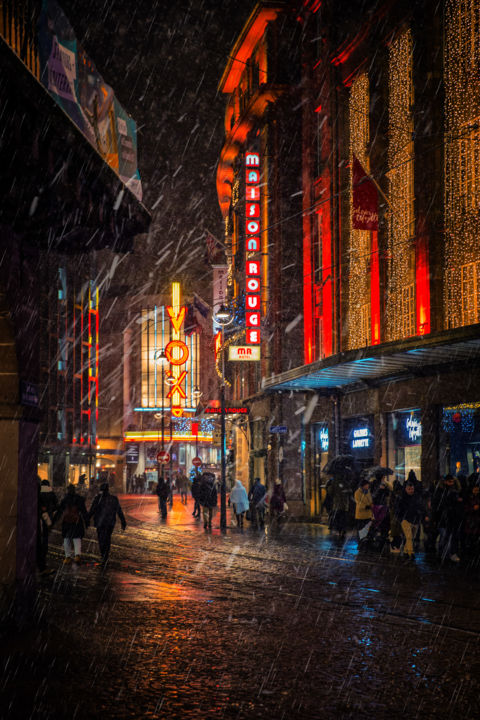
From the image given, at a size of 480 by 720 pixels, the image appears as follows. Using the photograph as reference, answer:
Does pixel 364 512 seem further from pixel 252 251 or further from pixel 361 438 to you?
pixel 252 251

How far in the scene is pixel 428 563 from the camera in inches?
695

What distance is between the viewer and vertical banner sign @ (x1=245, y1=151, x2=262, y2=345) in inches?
1554

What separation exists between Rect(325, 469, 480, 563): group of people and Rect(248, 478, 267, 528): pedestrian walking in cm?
621

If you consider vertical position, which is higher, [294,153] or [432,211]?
[294,153]

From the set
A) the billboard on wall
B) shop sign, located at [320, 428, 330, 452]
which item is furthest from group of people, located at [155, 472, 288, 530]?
the billboard on wall

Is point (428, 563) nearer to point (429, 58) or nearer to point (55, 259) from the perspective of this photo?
point (429, 58)

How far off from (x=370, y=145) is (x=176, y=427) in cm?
6566

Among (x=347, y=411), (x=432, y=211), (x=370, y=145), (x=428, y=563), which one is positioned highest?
(x=370, y=145)

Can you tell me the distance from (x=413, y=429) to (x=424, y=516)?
18.9ft

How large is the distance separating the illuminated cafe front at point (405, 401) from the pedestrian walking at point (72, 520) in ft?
28.1

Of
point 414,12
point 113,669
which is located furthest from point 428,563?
point 414,12

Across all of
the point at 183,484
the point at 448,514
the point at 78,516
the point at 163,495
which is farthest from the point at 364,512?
the point at 183,484

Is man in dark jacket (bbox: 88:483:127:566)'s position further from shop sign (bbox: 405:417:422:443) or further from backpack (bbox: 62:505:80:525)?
shop sign (bbox: 405:417:422:443)

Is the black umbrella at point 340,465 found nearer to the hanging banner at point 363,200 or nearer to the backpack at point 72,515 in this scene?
the hanging banner at point 363,200
